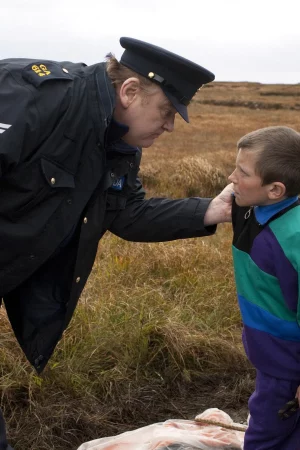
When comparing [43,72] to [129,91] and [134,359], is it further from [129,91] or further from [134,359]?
[134,359]

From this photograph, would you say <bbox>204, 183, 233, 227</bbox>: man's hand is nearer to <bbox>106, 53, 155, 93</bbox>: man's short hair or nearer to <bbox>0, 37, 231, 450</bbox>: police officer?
<bbox>0, 37, 231, 450</bbox>: police officer

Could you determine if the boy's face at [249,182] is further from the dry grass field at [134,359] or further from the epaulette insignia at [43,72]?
the dry grass field at [134,359]

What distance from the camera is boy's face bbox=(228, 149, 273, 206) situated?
236 centimetres

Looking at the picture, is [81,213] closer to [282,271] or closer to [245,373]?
[282,271]

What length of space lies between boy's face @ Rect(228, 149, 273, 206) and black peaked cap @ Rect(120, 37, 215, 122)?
331mm

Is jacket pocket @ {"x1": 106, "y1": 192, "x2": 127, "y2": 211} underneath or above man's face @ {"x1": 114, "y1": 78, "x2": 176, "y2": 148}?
underneath

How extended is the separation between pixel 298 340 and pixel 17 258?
112 centimetres

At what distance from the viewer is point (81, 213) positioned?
2.54 meters

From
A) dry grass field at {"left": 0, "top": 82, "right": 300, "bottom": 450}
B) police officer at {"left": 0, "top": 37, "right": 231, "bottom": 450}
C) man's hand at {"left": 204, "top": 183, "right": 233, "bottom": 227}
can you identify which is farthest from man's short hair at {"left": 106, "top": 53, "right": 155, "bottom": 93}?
dry grass field at {"left": 0, "top": 82, "right": 300, "bottom": 450}

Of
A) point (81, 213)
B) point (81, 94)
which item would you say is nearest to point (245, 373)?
point (81, 213)

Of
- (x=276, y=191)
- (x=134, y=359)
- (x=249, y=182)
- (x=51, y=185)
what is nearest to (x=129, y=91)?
(x=51, y=185)

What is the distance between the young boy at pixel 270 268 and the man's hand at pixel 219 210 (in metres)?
0.30

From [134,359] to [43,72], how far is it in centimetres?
200

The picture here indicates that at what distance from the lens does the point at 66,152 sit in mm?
2387
